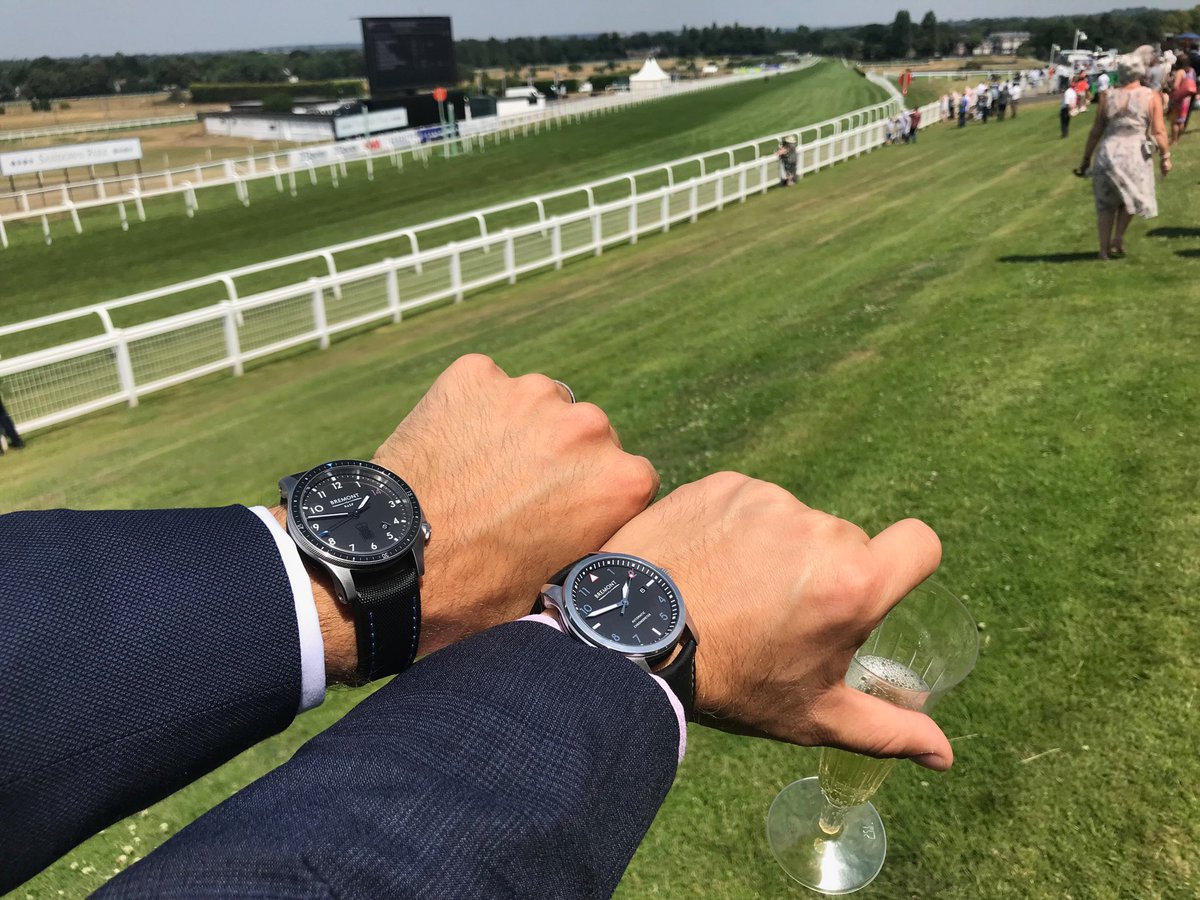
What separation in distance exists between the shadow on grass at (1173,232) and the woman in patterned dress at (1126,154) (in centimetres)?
108

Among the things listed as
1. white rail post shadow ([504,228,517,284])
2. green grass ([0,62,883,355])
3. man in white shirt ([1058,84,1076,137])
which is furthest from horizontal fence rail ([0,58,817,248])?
man in white shirt ([1058,84,1076,137])

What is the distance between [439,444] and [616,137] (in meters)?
45.9

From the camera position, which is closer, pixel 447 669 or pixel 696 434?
pixel 447 669

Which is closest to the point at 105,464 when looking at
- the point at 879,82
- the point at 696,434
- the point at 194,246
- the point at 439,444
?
the point at 696,434

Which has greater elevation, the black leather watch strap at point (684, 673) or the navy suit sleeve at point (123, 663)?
the navy suit sleeve at point (123, 663)

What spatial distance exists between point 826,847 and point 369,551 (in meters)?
1.89

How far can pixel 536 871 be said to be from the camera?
90 cm

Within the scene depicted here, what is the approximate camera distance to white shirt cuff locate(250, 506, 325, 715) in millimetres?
1360

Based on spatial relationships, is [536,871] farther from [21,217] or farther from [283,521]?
[21,217]

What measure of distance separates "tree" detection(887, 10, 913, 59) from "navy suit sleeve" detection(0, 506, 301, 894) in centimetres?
19826

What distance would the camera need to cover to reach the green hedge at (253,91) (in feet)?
374

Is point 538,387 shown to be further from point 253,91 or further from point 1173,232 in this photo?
point 253,91

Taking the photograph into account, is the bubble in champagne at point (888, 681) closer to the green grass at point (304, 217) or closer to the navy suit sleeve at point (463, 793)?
the navy suit sleeve at point (463, 793)

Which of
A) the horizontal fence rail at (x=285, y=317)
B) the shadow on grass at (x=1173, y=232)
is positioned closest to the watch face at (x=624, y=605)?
the shadow on grass at (x=1173, y=232)
